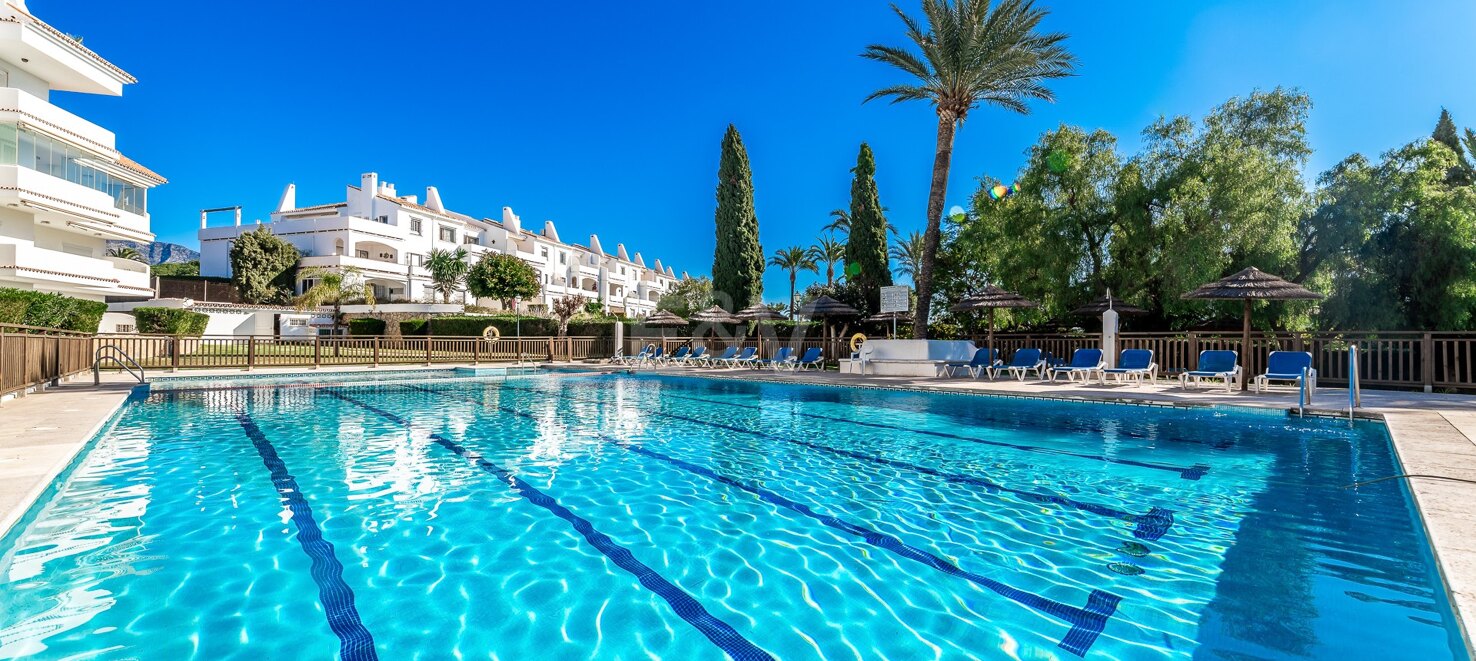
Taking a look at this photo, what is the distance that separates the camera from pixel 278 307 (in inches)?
1545

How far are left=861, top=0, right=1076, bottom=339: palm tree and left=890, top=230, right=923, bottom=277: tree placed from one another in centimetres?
1546

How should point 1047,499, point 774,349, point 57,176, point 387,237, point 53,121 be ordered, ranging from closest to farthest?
1. point 1047,499
2. point 53,121
3. point 57,176
4. point 774,349
5. point 387,237

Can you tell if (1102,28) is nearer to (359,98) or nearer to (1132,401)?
(1132,401)

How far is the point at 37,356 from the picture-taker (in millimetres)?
9805

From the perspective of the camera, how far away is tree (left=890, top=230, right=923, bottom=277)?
108 feet

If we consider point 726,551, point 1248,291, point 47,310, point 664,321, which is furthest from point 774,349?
point 726,551

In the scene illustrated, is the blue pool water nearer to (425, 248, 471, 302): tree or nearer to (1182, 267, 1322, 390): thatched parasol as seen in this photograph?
(1182, 267, 1322, 390): thatched parasol

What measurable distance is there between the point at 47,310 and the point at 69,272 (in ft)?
34.0

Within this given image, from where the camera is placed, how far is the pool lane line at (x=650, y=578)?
259cm

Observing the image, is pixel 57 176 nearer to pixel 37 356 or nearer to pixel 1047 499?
pixel 37 356

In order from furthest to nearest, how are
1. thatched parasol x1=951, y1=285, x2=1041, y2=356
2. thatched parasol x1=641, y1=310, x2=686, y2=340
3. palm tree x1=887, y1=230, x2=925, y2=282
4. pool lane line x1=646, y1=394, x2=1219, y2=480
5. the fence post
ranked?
palm tree x1=887, y1=230, x2=925, y2=282 → thatched parasol x1=641, y1=310, x2=686, y2=340 → thatched parasol x1=951, y1=285, x2=1041, y2=356 → the fence post → pool lane line x1=646, y1=394, x2=1219, y2=480

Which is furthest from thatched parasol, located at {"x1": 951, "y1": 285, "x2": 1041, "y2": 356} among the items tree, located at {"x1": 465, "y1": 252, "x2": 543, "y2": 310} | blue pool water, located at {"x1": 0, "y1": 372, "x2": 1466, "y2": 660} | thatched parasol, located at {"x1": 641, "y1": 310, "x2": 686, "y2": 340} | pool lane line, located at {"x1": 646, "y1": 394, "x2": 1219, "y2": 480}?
tree, located at {"x1": 465, "y1": 252, "x2": 543, "y2": 310}

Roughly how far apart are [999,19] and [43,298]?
24.8m

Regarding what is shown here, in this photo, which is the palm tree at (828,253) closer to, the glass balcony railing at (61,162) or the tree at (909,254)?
the tree at (909,254)
